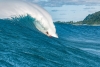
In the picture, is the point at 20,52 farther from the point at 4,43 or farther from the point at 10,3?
the point at 10,3

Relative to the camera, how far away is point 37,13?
26.8 meters

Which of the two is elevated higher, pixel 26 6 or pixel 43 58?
pixel 26 6

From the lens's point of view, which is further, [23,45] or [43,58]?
[23,45]

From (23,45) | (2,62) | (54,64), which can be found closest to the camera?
(2,62)

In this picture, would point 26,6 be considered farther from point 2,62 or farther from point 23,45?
point 2,62

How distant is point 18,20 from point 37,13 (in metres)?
2.87

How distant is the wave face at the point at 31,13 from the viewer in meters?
24.3

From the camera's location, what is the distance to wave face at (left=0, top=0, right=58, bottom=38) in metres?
24.3

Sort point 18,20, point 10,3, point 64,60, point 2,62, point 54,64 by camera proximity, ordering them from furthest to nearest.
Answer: point 10,3
point 18,20
point 64,60
point 54,64
point 2,62

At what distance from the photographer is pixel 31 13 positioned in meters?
26.3

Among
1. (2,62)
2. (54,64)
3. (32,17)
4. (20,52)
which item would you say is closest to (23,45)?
(20,52)

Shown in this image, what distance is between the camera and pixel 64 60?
1503 centimetres

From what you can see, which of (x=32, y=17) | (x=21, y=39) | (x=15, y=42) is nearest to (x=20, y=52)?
(x=15, y=42)

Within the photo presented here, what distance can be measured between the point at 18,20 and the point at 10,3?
2.37 metres
